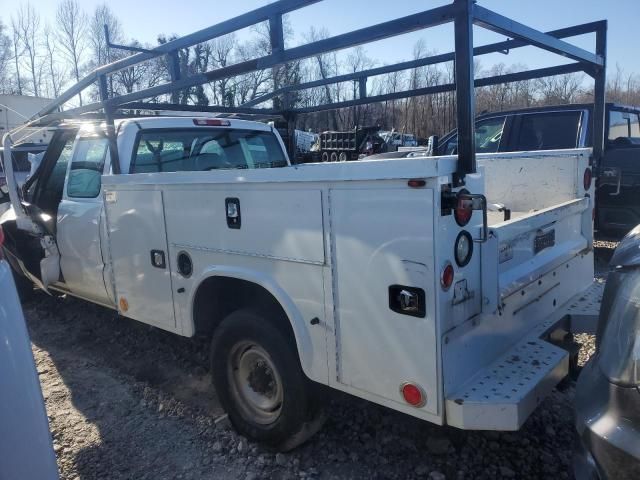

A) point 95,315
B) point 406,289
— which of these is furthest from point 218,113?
point 406,289

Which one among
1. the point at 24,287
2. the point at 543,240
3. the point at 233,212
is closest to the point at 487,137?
the point at 543,240

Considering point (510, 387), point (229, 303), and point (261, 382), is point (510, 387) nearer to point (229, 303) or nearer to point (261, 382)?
point (261, 382)

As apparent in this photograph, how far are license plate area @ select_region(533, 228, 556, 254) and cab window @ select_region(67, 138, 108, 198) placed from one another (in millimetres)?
3356

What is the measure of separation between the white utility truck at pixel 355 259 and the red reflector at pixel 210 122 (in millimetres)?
189

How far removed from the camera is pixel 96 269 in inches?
168

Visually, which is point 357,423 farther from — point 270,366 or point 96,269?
point 96,269

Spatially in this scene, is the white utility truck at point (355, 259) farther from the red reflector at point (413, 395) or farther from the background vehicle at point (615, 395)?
the background vehicle at point (615, 395)

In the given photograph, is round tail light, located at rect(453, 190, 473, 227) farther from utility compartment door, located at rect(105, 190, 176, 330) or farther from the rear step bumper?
utility compartment door, located at rect(105, 190, 176, 330)

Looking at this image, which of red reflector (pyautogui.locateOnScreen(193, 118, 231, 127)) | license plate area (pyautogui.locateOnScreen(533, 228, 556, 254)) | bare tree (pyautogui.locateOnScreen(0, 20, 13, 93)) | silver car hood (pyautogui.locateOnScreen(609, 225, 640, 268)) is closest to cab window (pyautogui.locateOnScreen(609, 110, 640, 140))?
license plate area (pyautogui.locateOnScreen(533, 228, 556, 254))

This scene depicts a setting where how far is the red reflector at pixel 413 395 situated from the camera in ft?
7.20

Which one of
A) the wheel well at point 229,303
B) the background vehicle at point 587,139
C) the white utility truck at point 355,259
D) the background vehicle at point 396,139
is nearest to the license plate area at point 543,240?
the white utility truck at point 355,259

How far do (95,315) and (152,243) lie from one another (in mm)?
2589

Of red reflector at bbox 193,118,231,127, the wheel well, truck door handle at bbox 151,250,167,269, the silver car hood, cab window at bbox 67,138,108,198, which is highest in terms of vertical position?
red reflector at bbox 193,118,231,127

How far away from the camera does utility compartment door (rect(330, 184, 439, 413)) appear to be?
2094 mm
